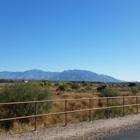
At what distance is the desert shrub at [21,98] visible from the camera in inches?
680

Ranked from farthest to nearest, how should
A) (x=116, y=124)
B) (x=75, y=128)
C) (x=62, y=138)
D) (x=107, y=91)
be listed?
(x=107, y=91)
(x=116, y=124)
(x=75, y=128)
(x=62, y=138)

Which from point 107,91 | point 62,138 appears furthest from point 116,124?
point 107,91

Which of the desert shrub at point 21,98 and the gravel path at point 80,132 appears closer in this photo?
the gravel path at point 80,132

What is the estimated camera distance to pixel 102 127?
45.2ft

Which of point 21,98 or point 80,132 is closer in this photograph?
point 80,132

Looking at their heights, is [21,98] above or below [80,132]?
above

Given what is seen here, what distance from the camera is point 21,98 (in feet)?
60.1

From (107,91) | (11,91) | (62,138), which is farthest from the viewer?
(107,91)

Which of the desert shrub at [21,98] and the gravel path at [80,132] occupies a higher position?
the desert shrub at [21,98]

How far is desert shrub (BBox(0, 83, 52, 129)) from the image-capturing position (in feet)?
56.6

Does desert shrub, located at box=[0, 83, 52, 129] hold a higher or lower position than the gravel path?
higher

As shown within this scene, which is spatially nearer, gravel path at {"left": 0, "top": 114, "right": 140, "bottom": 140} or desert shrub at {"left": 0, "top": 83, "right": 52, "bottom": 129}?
gravel path at {"left": 0, "top": 114, "right": 140, "bottom": 140}

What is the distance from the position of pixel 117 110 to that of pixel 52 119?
470 centimetres

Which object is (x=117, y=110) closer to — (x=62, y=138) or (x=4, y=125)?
(x=4, y=125)
